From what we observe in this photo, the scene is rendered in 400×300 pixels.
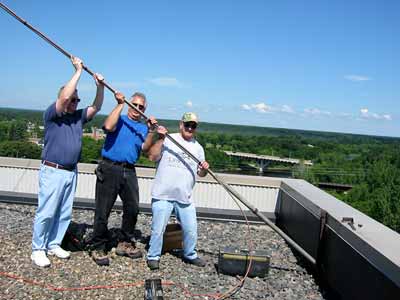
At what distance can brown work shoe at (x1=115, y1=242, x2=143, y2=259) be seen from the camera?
461cm

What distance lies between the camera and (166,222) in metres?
4.39

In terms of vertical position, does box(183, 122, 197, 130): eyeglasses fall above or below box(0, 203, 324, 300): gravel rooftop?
above

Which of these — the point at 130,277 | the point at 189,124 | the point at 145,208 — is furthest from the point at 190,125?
the point at 145,208

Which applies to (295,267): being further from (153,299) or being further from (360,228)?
(153,299)

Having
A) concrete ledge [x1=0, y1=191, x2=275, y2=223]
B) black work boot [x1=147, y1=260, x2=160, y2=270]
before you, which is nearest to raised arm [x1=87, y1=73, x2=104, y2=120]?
black work boot [x1=147, y1=260, x2=160, y2=270]

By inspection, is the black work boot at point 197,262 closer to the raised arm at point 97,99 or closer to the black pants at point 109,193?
the black pants at point 109,193

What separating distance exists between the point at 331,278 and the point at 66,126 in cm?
299

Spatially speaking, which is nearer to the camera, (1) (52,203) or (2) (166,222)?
(1) (52,203)

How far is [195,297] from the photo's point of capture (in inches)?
153

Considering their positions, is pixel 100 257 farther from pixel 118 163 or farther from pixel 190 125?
pixel 190 125

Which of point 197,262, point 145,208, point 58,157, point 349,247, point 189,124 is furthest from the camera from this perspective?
point 145,208

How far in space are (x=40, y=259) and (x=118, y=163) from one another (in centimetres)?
119

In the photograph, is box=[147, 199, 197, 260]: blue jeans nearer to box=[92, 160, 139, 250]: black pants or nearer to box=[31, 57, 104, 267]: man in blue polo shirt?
box=[92, 160, 139, 250]: black pants

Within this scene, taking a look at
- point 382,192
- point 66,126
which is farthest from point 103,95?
point 382,192
